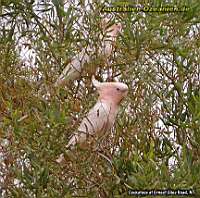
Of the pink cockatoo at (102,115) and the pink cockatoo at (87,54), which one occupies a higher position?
the pink cockatoo at (87,54)

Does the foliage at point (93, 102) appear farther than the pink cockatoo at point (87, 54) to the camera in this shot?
No

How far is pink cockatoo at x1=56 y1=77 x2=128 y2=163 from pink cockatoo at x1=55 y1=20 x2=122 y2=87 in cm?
9

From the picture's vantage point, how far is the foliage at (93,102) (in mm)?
1143

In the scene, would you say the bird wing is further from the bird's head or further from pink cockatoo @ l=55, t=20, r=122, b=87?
pink cockatoo @ l=55, t=20, r=122, b=87

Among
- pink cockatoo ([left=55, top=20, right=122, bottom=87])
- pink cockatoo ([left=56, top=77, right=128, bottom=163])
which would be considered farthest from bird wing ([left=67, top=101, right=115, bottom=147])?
pink cockatoo ([left=55, top=20, right=122, bottom=87])

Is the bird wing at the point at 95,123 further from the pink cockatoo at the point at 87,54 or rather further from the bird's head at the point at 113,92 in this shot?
the pink cockatoo at the point at 87,54

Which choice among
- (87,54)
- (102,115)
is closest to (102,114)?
(102,115)

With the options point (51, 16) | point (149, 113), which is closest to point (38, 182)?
point (149, 113)

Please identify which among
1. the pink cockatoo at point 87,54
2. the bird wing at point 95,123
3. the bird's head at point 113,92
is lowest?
the bird wing at point 95,123

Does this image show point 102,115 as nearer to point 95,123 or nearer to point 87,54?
point 95,123

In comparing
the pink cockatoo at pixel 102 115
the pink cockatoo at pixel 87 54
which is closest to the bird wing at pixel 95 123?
the pink cockatoo at pixel 102 115

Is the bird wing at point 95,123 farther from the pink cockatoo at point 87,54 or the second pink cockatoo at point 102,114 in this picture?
the pink cockatoo at point 87,54

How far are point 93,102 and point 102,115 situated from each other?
8 centimetres

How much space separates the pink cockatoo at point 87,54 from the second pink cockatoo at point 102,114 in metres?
0.09
